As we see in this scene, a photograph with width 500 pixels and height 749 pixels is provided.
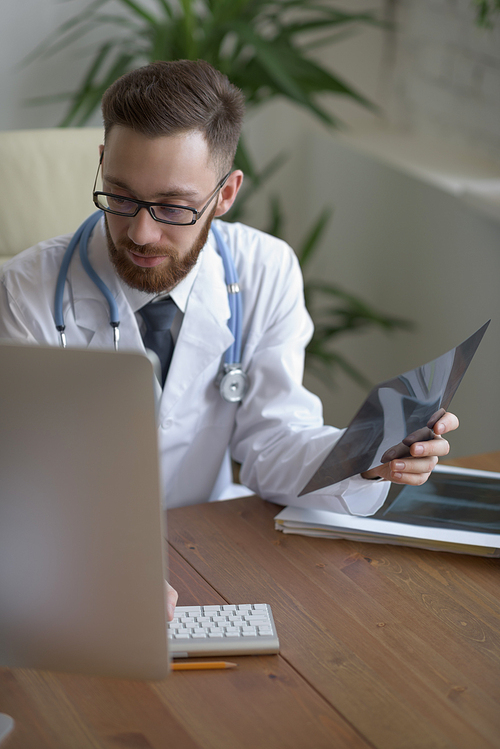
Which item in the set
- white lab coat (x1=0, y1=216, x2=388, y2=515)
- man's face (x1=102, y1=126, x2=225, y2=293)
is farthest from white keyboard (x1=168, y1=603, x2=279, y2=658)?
man's face (x1=102, y1=126, x2=225, y2=293)

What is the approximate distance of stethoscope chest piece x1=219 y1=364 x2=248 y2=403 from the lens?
135 centimetres

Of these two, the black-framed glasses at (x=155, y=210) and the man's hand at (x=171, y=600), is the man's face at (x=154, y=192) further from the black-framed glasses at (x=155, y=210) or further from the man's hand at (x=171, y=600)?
the man's hand at (x=171, y=600)

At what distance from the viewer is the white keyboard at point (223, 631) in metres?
0.90

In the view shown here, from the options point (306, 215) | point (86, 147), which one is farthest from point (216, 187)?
point (306, 215)

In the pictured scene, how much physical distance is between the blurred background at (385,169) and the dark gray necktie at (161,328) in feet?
2.99

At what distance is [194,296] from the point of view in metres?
1.37

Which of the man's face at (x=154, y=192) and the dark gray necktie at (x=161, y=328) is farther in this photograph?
the dark gray necktie at (x=161, y=328)

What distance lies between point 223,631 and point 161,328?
0.61 m

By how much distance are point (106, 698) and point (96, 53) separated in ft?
7.04

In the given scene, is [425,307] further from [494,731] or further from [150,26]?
[494,731]

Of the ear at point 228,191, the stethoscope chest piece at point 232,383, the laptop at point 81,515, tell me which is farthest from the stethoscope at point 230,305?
the laptop at point 81,515

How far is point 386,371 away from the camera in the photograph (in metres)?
2.72

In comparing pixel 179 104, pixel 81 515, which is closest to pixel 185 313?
pixel 179 104

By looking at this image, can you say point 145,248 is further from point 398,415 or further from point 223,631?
point 223,631
